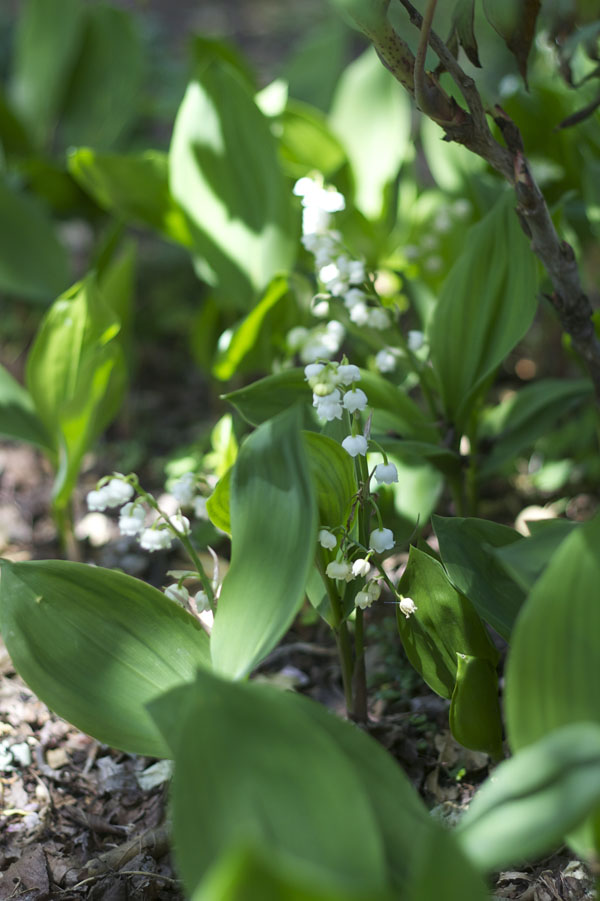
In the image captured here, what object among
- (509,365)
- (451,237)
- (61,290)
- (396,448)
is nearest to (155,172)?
(61,290)

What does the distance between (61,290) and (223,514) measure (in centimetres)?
126

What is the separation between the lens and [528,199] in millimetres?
1239

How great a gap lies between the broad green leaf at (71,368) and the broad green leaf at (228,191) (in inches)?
13.0

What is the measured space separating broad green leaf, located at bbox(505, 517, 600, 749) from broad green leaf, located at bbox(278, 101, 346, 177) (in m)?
1.42

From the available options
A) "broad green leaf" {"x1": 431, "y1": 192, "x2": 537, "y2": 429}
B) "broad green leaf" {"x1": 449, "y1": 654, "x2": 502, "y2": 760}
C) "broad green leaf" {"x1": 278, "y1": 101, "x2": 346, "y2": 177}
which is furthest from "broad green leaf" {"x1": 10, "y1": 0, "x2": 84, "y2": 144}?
"broad green leaf" {"x1": 449, "y1": 654, "x2": 502, "y2": 760}

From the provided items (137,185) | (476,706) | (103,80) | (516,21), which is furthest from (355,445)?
(103,80)

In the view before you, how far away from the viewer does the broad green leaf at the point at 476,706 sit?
1.07 metres

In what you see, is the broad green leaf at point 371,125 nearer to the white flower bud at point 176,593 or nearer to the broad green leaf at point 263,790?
the white flower bud at point 176,593

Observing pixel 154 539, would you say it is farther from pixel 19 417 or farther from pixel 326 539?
pixel 19 417

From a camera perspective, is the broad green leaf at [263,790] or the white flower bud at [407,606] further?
the white flower bud at [407,606]

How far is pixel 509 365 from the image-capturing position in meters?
2.43

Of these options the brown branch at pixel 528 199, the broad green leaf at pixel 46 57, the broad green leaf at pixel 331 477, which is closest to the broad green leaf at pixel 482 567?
the broad green leaf at pixel 331 477

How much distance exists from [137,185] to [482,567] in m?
1.33

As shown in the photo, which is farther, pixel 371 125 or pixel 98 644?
pixel 371 125
